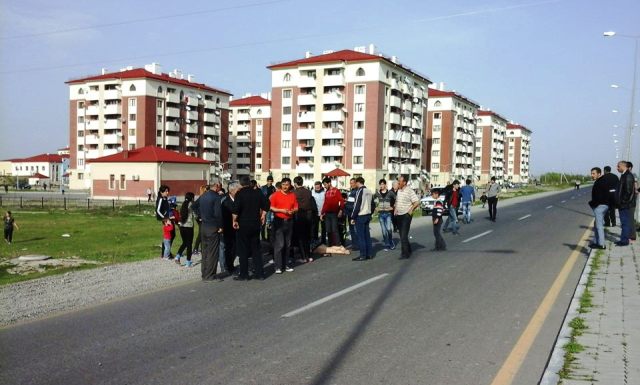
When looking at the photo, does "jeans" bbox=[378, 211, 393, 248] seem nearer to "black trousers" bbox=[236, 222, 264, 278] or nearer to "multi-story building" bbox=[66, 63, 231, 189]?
"black trousers" bbox=[236, 222, 264, 278]

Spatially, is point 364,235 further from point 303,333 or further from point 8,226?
point 8,226

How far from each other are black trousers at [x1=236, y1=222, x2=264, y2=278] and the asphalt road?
0.36 metres

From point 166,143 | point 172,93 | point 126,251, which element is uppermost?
point 172,93

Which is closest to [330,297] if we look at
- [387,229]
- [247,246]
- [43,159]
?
[247,246]

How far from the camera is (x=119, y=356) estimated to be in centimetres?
559

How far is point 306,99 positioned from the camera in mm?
79812

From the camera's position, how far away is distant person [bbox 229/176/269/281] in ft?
33.3

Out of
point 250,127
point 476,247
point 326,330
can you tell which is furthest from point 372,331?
point 250,127

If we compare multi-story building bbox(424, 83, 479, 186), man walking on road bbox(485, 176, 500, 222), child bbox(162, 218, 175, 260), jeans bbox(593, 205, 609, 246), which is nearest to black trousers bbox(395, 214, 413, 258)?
jeans bbox(593, 205, 609, 246)

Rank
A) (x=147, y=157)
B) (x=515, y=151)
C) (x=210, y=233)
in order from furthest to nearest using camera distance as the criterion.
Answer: (x=515, y=151)
(x=147, y=157)
(x=210, y=233)

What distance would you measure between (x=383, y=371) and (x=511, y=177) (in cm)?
17561

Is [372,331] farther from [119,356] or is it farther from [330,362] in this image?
[119,356]

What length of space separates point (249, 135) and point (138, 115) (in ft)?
96.0

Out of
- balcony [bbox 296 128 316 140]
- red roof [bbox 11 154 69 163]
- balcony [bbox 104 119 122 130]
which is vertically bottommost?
red roof [bbox 11 154 69 163]
